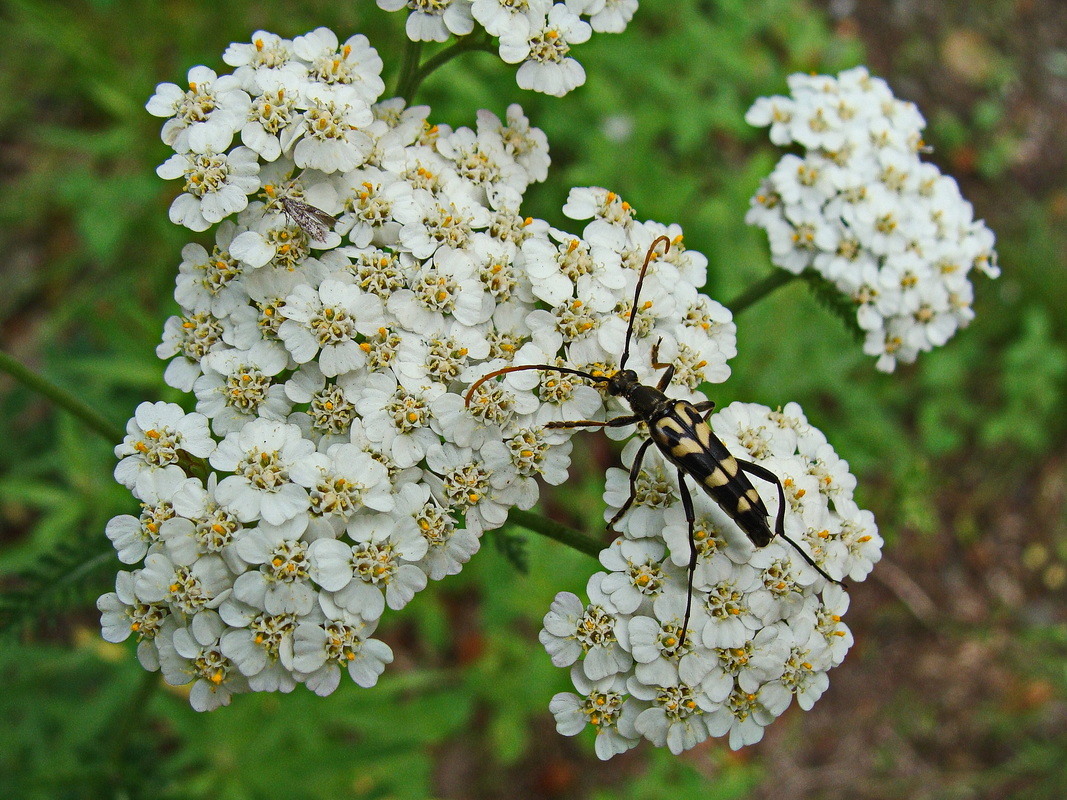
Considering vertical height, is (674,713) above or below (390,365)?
below

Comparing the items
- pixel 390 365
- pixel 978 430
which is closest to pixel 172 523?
pixel 390 365

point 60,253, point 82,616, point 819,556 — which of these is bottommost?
point 819,556

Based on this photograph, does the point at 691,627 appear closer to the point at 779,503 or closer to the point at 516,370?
the point at 779,503

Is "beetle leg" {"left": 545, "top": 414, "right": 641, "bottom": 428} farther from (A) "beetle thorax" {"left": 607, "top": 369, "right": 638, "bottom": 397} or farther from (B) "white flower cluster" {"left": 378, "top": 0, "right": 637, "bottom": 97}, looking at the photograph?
(B) "white flower cluster" {"left": 378, "top": 0, "right": 637, "bottom": 97}

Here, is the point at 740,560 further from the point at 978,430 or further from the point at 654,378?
the point at 978,430

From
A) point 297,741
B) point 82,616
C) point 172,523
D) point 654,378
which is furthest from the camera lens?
point 82,616

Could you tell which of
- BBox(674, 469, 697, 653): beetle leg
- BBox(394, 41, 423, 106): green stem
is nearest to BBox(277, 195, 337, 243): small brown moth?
BBox(394, 41, 423, 106): green stem

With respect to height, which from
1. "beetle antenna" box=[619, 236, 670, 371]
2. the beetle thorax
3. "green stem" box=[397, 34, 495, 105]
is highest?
"green stem" box=[397, 34, 495, 105]

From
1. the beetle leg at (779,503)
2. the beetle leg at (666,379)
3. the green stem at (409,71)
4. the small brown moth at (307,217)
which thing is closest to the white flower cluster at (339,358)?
the small brown moth at (307,217)
